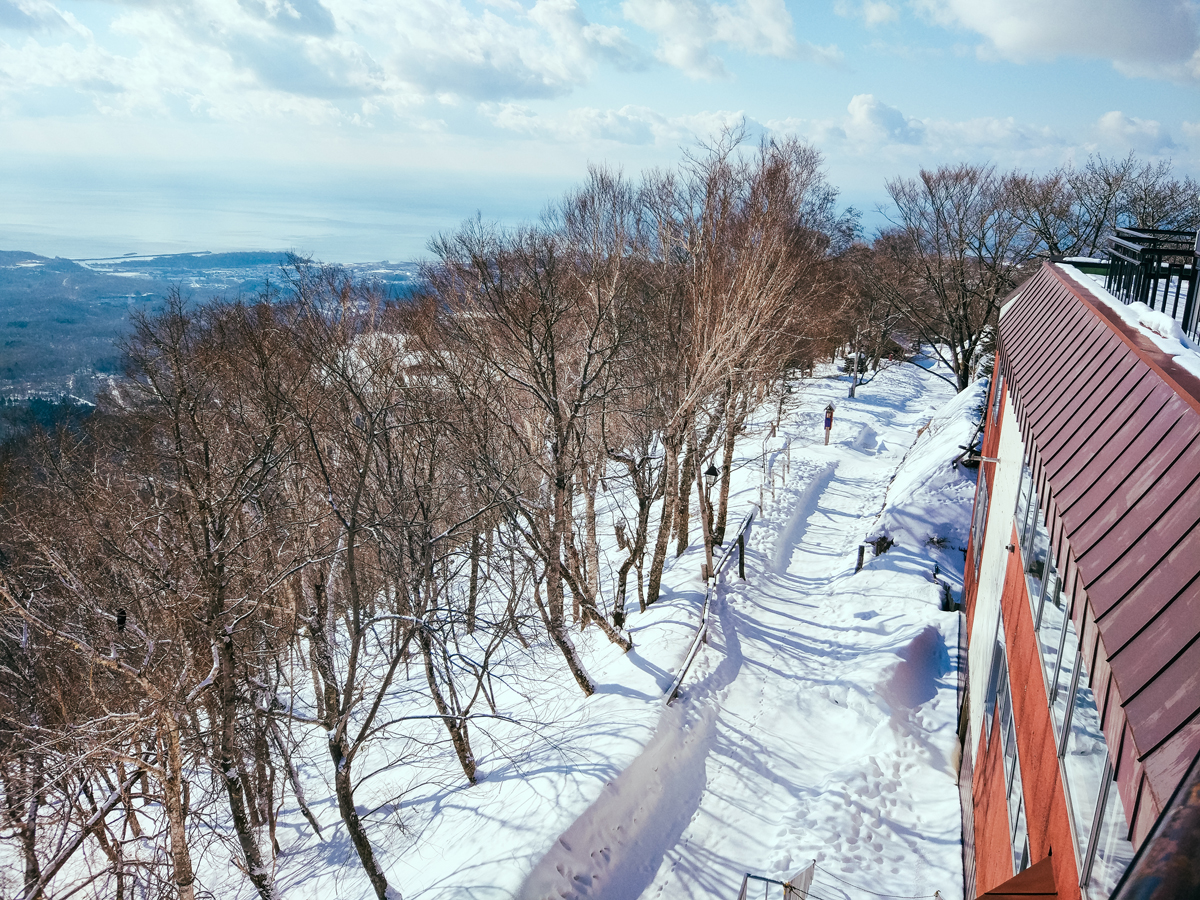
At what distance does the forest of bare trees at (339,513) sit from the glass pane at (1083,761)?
6881 mm

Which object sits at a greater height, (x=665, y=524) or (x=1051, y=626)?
(x=1051, y=626)

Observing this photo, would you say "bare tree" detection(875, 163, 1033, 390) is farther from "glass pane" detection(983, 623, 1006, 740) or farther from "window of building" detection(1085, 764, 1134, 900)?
"window of building" detection(1085, 764, 1134, 900)

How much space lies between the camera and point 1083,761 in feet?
13.8

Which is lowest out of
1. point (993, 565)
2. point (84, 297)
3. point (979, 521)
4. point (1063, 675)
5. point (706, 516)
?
point (706, 516)

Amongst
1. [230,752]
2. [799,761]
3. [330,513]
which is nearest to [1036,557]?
[799,761]

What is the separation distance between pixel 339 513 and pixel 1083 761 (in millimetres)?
9020

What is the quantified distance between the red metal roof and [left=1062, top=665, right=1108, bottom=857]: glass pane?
0.72 metres

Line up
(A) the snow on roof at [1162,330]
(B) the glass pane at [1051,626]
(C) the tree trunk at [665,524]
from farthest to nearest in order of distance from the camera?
(C) the tree trunk at [665,524] < (B) the glass pane at [1051,626] < (A) the snow on roof at [1162,330]

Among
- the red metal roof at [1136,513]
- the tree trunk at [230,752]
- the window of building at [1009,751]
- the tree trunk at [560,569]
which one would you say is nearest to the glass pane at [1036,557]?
the red metal roof at [1136,513]

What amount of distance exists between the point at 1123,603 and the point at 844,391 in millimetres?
37541

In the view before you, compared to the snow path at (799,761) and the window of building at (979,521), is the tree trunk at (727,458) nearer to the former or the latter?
the snow path at (799,761)

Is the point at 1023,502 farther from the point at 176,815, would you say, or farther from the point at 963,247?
the point at 963,247

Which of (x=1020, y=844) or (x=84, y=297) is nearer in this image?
(x=1020, y=844)

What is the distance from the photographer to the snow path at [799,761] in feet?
→ 30.3
